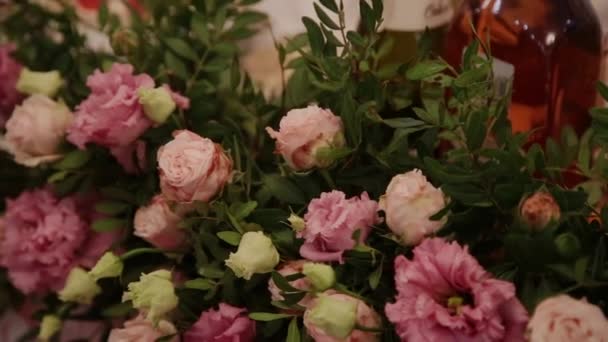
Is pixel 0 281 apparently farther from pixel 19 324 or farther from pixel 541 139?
pixel 541 139

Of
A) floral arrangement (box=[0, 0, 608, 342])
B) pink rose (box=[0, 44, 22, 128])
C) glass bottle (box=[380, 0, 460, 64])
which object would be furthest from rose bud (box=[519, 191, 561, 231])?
pink rose (box=[0, 44, 22, 128])

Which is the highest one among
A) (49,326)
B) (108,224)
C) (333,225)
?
(333,225)

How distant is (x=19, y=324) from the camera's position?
0.83m

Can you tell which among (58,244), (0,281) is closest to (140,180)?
A: (58,244)

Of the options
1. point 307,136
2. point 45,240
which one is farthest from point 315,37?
point 45,240

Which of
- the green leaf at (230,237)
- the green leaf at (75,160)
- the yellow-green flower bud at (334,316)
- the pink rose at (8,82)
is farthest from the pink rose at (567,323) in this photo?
the pink rose at (8,82)

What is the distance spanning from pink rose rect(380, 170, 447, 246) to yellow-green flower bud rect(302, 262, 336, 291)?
49 millimetres

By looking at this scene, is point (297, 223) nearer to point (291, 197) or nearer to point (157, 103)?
point (291, 197)

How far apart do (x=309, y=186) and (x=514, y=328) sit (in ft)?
0.63

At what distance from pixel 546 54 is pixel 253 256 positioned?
329 millimetres

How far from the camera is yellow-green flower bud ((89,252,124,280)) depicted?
0.57m

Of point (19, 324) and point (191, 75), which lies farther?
point (19, 324)

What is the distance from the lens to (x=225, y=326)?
21.3 inches

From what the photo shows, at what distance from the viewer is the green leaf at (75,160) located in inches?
26.2
